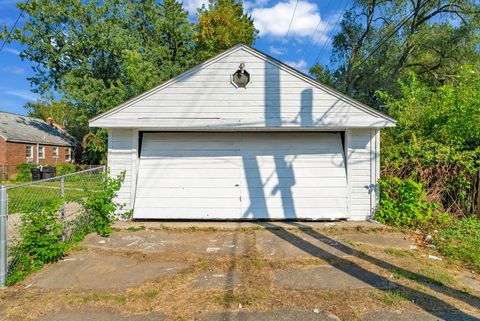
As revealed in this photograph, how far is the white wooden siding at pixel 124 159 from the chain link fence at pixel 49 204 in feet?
1.23

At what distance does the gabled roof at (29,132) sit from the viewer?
22.2m

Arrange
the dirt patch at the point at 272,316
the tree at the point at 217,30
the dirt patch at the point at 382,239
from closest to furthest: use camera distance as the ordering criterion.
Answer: the dirt patch at the point at 272,316 < the dirt patch at the point at 382,239 < the tree at the point at 217,30

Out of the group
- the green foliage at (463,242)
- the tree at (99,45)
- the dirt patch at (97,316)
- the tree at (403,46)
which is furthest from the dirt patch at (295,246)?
the tree at (99,45)

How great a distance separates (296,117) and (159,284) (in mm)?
4697

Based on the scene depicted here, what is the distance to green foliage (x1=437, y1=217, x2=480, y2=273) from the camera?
4555 millimetres

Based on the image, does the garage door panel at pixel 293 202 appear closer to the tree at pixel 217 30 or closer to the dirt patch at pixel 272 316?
the dirt patch at pixel 272 316

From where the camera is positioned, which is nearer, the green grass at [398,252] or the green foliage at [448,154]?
the green grass at [398,252]

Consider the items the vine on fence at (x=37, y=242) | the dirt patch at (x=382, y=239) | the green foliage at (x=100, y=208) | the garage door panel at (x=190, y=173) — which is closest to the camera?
the vine on fence at (x=37, y=242)

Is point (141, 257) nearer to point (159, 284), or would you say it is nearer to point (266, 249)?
point (159, 284)

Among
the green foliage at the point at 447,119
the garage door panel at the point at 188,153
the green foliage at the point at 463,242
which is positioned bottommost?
the green foliage at the point at 463,242

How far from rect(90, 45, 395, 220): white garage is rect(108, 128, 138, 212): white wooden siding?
2 centimetres

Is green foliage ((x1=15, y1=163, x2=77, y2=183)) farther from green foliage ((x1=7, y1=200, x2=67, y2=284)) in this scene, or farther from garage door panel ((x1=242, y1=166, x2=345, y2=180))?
green foliage ((x1=7, y1=200, x2=67, y2=284))

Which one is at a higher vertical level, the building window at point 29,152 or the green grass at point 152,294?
the building window at point 29,152

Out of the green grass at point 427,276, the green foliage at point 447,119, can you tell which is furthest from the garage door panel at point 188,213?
the green foliage at point 447,119
